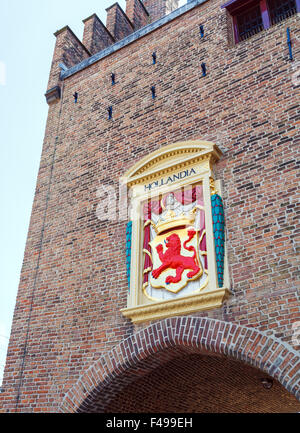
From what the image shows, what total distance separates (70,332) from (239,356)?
120 inches

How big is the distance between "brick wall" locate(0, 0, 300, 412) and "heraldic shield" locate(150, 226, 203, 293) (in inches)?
22.6

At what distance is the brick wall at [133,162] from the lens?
632 cm

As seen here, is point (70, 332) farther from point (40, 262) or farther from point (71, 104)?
point (71, 104)

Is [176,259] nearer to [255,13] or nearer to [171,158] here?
[171,158]

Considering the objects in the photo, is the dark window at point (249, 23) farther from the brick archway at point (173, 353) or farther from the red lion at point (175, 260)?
the brick archway at point (173, 353)

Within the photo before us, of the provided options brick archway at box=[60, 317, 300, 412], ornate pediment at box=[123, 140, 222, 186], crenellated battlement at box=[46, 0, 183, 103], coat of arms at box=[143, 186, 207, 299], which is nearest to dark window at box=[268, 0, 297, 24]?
ornate pediment at box=[123, 140, 222, 186]

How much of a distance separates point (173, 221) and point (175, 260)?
671 millimetres

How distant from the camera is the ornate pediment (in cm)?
731

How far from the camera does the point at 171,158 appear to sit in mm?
7852

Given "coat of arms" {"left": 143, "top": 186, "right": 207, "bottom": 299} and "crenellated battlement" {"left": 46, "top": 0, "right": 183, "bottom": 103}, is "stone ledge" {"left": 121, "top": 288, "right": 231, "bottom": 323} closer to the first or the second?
"coat of arms" {"left": 143, "top": 186, "right": 207, "bottom": 299}

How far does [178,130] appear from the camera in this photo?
8.16 m

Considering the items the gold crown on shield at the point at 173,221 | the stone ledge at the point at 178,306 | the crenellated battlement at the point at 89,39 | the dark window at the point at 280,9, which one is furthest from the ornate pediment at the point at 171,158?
the crenellated battlement at the point at 89,39

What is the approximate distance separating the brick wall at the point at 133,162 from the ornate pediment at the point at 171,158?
0.28 m

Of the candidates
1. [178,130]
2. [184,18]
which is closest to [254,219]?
[178,130]
